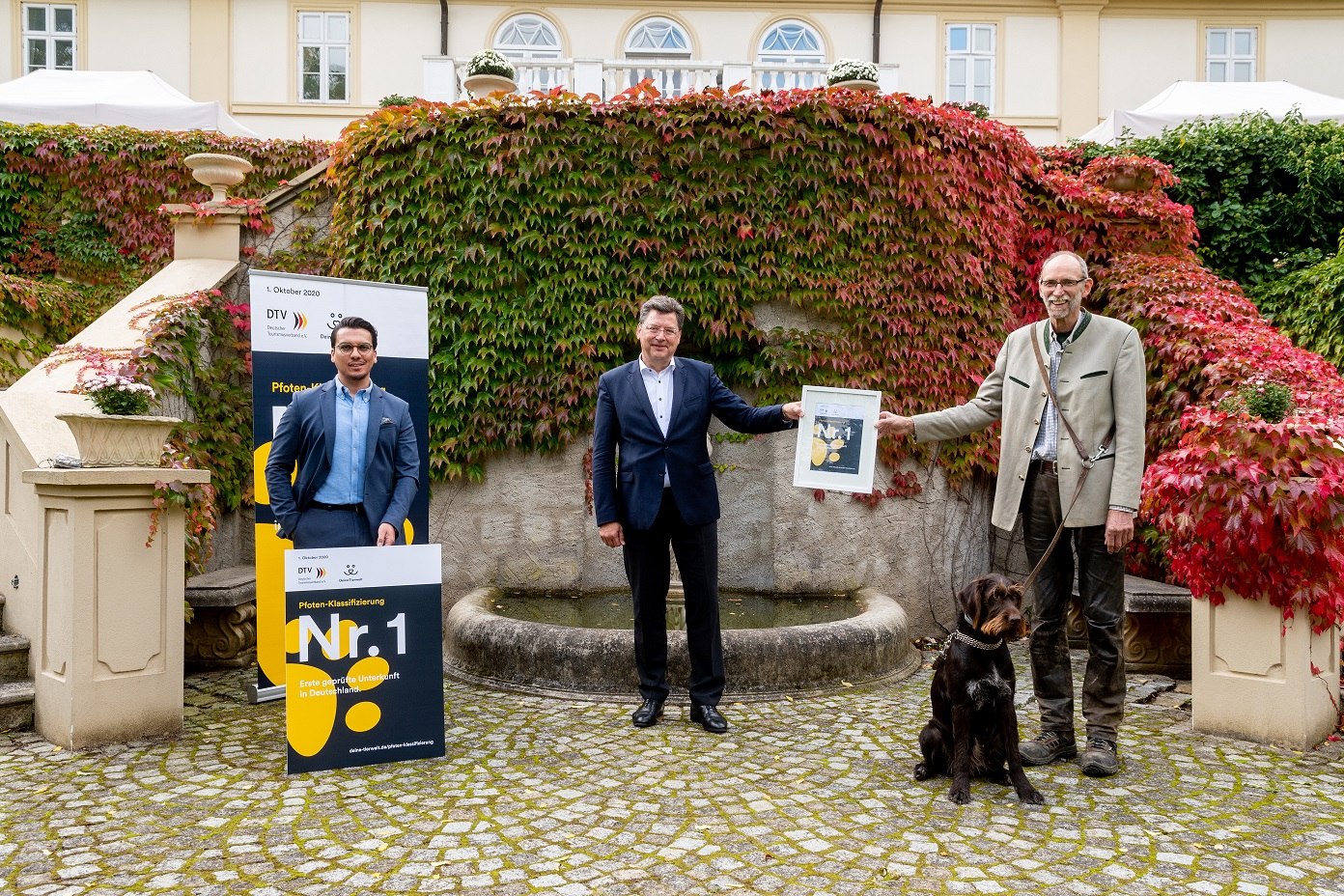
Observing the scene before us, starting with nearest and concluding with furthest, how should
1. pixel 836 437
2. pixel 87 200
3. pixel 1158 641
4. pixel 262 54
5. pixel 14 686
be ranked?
pixel 836 437 < pixel 14 686 < pixel 1158 641 < pixel 87 200 < pixel 262 54

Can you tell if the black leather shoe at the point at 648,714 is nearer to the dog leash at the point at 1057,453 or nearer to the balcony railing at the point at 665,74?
the dog leash at the point at 1057,453

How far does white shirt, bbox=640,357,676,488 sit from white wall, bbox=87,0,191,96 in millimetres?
15268

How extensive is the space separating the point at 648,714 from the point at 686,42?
14.5 m

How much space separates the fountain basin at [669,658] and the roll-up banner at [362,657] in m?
1.10

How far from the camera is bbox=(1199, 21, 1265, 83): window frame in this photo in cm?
1695

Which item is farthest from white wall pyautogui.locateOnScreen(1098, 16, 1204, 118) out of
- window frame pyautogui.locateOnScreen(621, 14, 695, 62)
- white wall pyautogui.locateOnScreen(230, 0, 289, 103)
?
white wall pyautogui.locateOnScreen(230, 0, 289, 103)

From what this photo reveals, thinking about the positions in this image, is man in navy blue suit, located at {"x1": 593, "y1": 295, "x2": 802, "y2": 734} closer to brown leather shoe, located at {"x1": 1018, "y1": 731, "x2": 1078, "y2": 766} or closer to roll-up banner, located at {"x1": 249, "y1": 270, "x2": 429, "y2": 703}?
roll-up banner, located at {"x1": 249, "y1": 270, "x2": 429, "y2": 703}

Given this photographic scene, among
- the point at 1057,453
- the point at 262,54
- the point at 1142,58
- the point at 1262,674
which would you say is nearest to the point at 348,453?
the point at 1057,453

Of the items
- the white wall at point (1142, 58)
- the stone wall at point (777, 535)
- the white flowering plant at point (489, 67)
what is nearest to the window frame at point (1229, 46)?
the white wall at point (1142, 58)

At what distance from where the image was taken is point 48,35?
16.6m

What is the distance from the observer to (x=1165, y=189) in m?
9.24

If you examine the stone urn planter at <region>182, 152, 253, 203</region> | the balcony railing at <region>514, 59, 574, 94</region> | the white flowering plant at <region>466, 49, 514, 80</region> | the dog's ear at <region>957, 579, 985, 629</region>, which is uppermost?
the balcony railing at <region>514, 59, 574, 94</region>

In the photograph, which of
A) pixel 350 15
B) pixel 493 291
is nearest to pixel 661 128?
pixel 493 291

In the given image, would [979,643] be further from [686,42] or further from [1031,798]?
[686,42]
